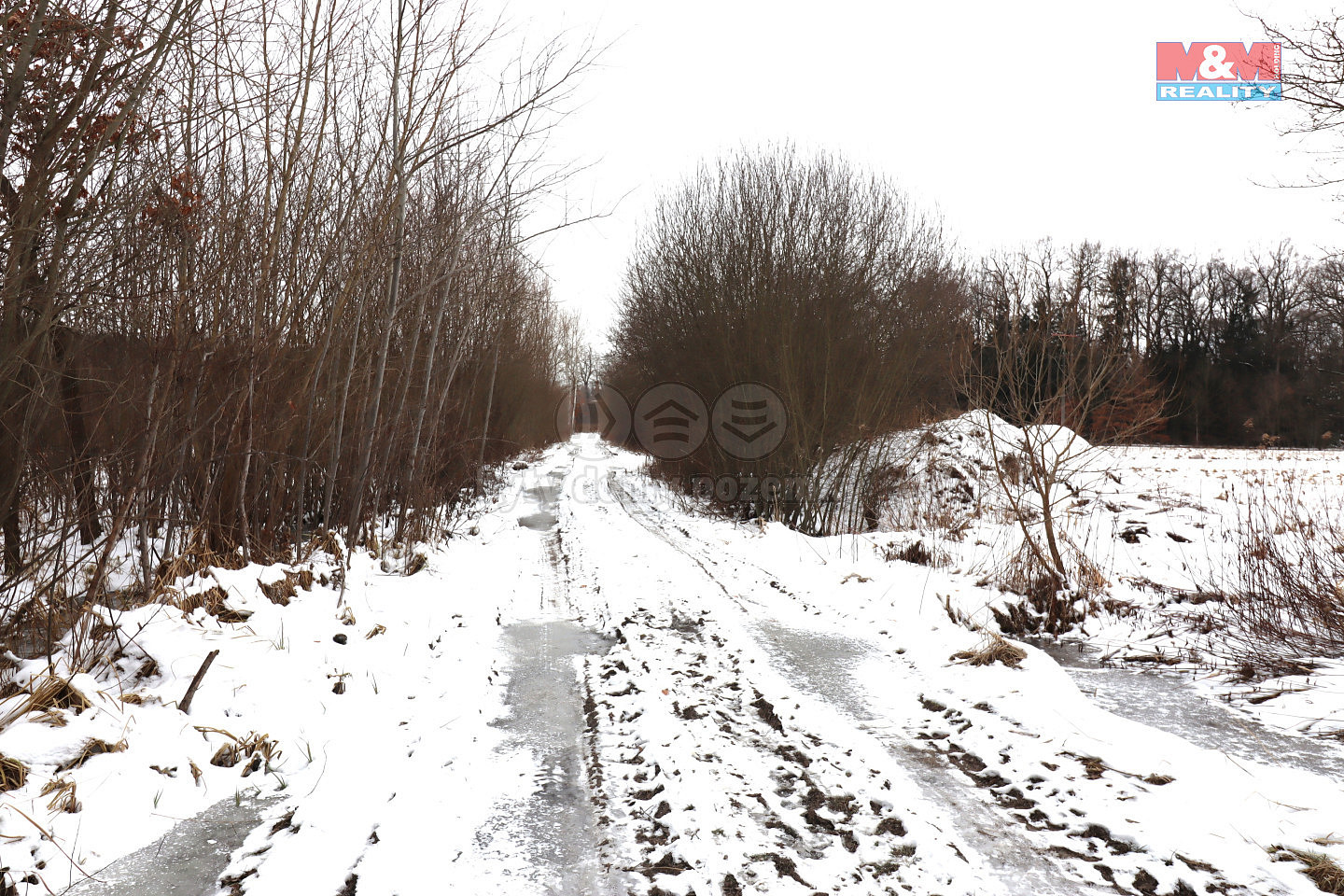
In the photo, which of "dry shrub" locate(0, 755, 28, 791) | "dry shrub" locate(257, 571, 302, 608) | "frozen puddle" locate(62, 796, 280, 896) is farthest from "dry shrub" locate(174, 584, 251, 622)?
"frozen puddle" locate(62, 796, 280, 896)

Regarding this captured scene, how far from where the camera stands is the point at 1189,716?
439 cm

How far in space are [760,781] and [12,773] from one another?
3.11m

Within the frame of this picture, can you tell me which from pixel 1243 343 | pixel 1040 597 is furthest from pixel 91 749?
pixel 1243 343

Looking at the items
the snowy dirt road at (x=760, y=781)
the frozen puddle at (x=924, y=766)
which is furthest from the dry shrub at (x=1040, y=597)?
the frozen puddle at (x=924, y=766)

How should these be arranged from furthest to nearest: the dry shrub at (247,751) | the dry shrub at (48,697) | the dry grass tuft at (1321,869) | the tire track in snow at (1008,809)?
the dry shrub at (247,751), the dry shrub at (48,697), the tire track in snow at (1008,809), the dry grass tuft at (1321,869)

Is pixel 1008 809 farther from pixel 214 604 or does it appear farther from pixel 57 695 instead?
pixel 214 604

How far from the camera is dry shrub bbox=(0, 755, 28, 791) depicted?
9.35ft

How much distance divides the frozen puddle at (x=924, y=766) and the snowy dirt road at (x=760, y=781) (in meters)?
0.01

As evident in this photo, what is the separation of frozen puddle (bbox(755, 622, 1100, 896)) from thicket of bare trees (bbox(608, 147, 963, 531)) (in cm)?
728

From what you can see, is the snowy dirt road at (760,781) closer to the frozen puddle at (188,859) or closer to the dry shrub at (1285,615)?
the frozen puddle at (188,859)

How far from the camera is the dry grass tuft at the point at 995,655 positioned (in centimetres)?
491

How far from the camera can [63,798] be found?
2.85 metres

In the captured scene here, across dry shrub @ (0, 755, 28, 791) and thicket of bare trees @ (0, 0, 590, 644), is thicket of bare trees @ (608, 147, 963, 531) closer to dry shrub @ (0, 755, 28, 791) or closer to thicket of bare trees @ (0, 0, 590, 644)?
thicket of bare trees @ (0, 0, 590, 644)

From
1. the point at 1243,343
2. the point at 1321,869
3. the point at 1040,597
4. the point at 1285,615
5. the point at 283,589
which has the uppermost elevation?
the point at 1243,343
